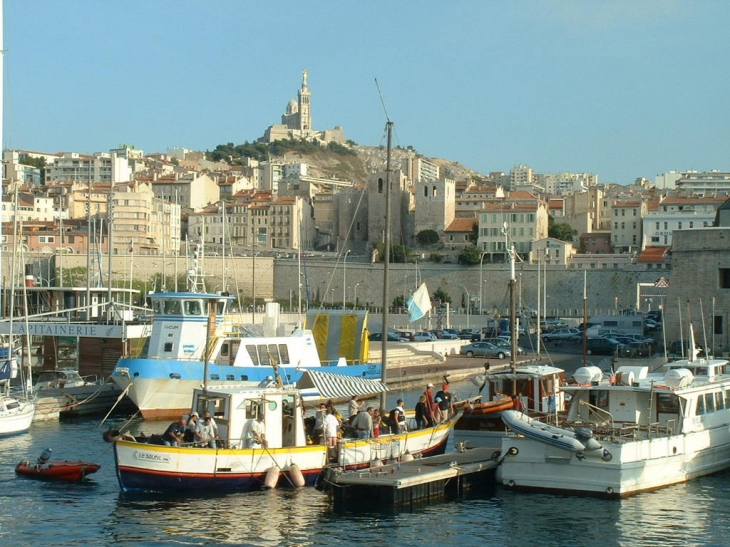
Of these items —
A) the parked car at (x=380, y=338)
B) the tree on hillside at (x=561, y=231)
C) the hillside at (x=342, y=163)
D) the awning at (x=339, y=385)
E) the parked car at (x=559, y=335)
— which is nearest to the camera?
the awning at (x=339, y=385)

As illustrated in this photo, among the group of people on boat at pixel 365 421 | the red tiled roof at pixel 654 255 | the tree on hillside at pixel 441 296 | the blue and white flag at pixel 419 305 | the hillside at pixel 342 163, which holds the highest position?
the hillside at pixel 342 163

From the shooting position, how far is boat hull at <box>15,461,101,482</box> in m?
20.0

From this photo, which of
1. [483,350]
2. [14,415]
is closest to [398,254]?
[483,350]


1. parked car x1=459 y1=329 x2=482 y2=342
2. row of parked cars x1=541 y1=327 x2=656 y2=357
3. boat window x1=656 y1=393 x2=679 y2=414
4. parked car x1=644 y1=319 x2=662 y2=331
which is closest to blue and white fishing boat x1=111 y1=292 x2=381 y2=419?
boat window x1=656 y1=393 x2=679 y2=414

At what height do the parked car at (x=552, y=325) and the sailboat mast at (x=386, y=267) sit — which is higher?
the sailboat mast at (x=386, y=267)

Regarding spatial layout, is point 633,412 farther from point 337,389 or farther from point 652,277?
point 652,277

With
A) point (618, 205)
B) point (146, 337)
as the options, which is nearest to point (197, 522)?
point (146, 337)

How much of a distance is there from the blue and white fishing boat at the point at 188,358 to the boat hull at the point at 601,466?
10241 millimetres

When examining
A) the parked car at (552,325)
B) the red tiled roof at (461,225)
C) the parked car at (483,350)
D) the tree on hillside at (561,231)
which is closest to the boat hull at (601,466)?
the parked car at (483,350)

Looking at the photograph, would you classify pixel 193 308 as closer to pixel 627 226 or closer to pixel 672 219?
pixel 672 219

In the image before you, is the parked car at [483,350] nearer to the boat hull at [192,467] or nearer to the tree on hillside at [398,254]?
the boat hull at [192,467]

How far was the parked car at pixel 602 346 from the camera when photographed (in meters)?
45.1

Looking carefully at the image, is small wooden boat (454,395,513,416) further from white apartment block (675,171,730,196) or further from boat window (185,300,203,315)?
white apartment block (675,171,730,196)

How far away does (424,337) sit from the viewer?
5291 cm
